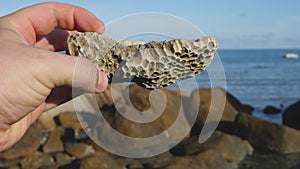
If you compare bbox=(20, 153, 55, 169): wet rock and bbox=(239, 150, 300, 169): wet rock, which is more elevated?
bbox=(20, 153, 55, 169): wet rock

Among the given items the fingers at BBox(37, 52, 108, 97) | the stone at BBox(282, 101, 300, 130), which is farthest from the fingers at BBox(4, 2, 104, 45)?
the stone at BBox(282, 101, 300, 130)

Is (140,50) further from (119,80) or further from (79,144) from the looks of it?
(79,144)

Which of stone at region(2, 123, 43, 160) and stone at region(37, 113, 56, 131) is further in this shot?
stone at region(37, 113, 56, 131)

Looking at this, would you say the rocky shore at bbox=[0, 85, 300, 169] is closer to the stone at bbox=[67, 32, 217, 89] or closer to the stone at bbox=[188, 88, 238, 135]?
the stone at bbox=[188, 88, 238, 135]

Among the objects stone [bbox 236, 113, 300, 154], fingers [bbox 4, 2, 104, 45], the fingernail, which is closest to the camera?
the fingernail

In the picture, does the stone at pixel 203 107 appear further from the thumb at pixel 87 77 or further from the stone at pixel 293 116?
the thumb at pixel 87 77

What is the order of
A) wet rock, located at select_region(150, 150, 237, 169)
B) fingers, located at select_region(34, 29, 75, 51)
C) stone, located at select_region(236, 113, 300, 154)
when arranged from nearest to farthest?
1. fingers, located at select_region(34, 29, 75, 51)
2. wet rock, located at select_region(150, 150, 237, 169)
3. stone, located at select_region(236, 113, 300, 154)

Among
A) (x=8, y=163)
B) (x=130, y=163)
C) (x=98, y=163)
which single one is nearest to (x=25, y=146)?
(x=8, y=163)

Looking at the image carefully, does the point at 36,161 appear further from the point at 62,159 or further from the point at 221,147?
the point at 221,147
